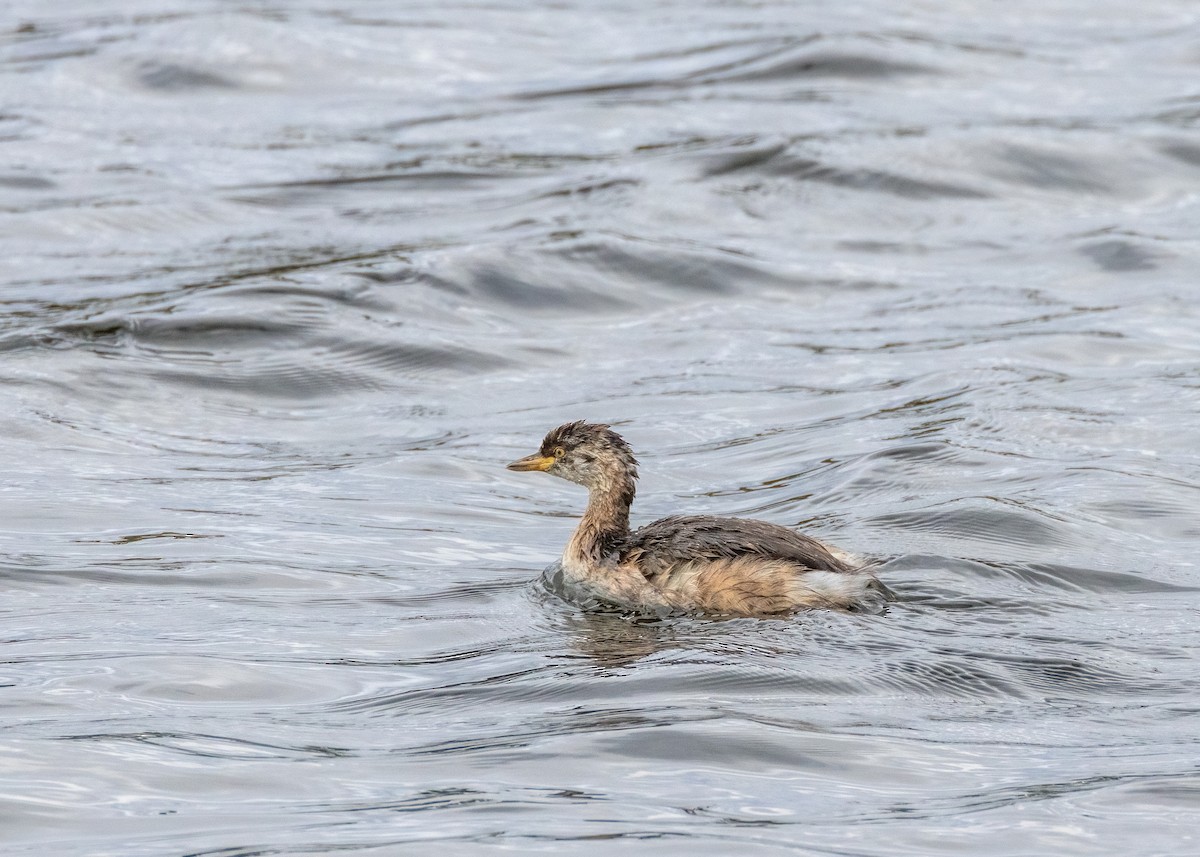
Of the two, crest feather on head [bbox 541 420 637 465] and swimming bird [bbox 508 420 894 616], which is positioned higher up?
crest feather on head [bbox 541 420 637 465]

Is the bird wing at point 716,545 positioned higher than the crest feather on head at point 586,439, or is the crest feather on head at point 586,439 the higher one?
the crest feather on head at point 586,439

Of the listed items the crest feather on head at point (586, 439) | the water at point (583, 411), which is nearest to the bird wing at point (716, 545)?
the water at point (583, 411)

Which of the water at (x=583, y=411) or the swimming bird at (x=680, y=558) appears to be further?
the swimming bird at (x=680, y=558)

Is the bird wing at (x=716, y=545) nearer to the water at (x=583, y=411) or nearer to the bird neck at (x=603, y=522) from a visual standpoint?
the bird neck at (x=603, y=522)

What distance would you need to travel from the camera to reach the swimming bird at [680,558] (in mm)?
7715

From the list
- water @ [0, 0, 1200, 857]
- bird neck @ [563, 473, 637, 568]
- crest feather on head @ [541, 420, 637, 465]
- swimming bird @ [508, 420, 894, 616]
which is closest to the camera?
water @ [0, 0, 1200, 857]

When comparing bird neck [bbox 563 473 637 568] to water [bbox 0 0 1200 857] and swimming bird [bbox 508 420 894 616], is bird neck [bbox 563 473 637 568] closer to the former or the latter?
swimming bird [bbox 508 420 894 616]

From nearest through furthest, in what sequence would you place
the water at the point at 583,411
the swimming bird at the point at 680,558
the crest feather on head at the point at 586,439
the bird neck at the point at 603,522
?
the water at the point at 583,411 < the swimming bird at the point at 680,558 < the bird neck at the point at 603,522 < the crest feather on head at the point at 586,439

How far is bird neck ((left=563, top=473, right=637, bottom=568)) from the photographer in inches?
332

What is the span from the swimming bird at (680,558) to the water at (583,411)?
0.15 meters

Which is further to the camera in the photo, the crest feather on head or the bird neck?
the crest feather on head

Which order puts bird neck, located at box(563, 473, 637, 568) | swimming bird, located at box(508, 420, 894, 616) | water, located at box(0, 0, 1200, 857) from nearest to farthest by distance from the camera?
water, located at box(0, 0, 1200, 857)
swimming bird, located at box(508, 420, 894, 616)
bird neck, located at box(563, 473, 637, 568)

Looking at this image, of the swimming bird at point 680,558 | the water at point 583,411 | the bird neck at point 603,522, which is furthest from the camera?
the bird neck at point 603,522

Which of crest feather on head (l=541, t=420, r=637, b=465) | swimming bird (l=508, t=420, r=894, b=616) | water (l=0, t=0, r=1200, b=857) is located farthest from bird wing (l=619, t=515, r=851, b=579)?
crest feather on head (l=541, t=420, r=637, b=465)
